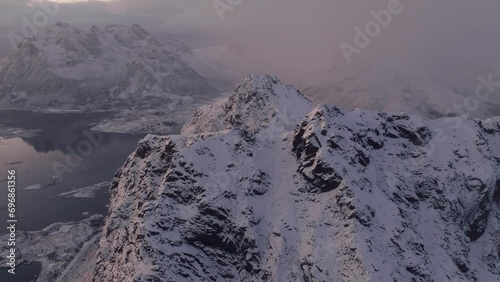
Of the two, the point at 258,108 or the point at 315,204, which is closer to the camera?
the point at 315,204

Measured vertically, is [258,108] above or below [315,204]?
above

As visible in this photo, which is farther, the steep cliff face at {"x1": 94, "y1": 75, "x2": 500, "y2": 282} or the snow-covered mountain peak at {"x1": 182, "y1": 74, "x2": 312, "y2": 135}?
the snow-covered mountain peak at {"x1": 182, "y1": 74, "x2": 312, "y2": 135}

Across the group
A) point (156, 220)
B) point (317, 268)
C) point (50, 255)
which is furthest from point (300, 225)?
point (50, 255)

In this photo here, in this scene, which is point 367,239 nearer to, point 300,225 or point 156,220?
point 300,225

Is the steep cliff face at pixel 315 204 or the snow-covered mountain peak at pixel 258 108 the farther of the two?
the snow-covered mountain peak at pixel 258 108
